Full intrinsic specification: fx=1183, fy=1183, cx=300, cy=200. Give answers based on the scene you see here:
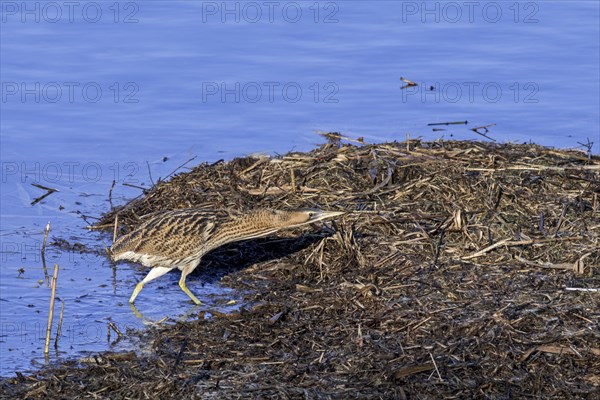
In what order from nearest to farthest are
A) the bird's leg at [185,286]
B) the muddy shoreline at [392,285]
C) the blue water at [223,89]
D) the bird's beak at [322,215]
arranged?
the muddy shoreline at [392,285] < the bird's leg at [185,286] < the bird's beak at [322,215] < the blue water at [223,89]

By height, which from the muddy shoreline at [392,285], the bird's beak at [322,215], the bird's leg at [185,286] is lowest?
the bird's leg at [185,286]

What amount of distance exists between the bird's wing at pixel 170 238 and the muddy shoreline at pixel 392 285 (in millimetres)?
437

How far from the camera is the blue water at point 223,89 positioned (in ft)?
35.7

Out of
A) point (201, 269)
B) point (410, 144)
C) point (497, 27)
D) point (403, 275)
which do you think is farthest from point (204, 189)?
point (497, 27)

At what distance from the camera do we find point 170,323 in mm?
8359

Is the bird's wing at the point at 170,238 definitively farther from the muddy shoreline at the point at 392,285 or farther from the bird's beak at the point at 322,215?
the bird's beak at the point at 322,215

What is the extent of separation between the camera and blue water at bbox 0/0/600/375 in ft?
35.7

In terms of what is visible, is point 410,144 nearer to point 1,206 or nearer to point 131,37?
point 1,206

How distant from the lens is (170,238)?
8.99 m

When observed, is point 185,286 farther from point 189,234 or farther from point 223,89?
point 223,89

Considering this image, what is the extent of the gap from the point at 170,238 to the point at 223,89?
16.7 ft

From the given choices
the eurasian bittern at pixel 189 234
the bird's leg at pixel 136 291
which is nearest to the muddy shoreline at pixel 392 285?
the eurasian bittern at pixel 189 234

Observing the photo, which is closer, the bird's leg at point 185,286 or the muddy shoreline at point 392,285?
the muddy shoreline at point 392,285

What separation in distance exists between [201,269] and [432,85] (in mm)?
5511
